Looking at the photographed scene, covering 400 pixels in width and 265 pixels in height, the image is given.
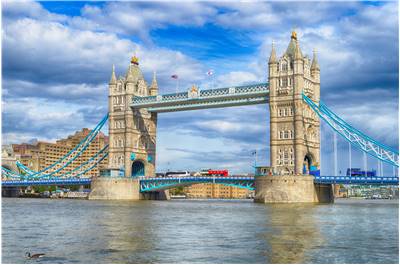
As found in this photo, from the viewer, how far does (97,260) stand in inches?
1079

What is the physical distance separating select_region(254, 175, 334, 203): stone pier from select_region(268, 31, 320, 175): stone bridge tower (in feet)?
17.7

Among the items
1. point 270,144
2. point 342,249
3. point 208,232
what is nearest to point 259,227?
point 208,232

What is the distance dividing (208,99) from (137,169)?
2571 centimetres

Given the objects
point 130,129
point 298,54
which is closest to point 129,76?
point 130,129

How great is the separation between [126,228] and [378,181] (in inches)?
2139

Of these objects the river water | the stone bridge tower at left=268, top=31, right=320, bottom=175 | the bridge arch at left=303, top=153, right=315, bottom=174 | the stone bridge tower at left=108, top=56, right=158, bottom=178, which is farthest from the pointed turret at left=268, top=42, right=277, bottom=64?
the river water

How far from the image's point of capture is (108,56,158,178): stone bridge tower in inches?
4722

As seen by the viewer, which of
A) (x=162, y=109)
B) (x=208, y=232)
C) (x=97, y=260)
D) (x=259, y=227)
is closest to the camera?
(x=97, y=260)

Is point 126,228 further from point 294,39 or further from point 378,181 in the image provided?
point 294,39

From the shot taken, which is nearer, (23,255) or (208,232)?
(23,255)

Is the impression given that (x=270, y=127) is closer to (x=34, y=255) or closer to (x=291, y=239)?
(x=291, y=239)

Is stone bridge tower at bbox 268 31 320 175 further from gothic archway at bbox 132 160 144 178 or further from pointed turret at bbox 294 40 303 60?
gothic archway at bbox 132 160 144 178

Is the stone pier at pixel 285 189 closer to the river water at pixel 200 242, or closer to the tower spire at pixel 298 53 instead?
the tower spire at pixel 298 53

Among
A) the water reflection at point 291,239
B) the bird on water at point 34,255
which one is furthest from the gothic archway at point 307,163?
the bird on water at point 34,255
